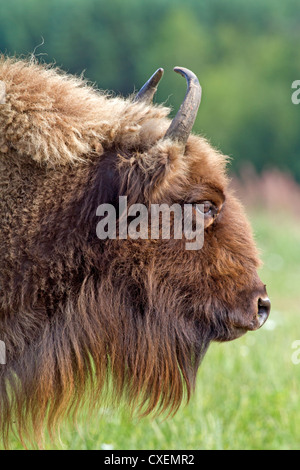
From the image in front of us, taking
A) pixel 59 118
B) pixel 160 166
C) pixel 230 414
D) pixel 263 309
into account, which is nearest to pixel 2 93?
pixel 59 118

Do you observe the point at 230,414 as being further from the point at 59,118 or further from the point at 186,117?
the point at 59,118

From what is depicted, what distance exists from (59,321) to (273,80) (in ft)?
102

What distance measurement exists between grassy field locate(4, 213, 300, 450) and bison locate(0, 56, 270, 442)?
34 cm

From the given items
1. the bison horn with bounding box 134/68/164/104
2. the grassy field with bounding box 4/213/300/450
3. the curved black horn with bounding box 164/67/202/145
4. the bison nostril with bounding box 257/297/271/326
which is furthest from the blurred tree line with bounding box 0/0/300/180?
the curved black horn with bounding box 164/67/202/145

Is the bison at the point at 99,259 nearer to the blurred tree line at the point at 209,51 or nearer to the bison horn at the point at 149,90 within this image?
Answer: the bison horn at the point at 149,90

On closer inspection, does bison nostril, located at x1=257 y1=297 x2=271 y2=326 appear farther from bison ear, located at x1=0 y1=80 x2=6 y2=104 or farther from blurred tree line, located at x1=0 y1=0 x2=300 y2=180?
blurred tree line, located at x1=0 y1=0 x2=300 y2=180

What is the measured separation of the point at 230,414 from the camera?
174 inches

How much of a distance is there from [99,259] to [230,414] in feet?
6.71

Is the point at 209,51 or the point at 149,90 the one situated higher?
the point at 209,51

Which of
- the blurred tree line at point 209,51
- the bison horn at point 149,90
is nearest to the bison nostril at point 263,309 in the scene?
the bison horn at point 149,90

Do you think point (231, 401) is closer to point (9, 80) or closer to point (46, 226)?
point (46, 226)

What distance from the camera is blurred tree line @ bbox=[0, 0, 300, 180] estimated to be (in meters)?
26.7

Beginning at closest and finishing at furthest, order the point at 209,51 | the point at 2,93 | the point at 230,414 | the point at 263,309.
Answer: the point at 2,93
the point at 263,309
the point at 230,414
the point at 209,51
